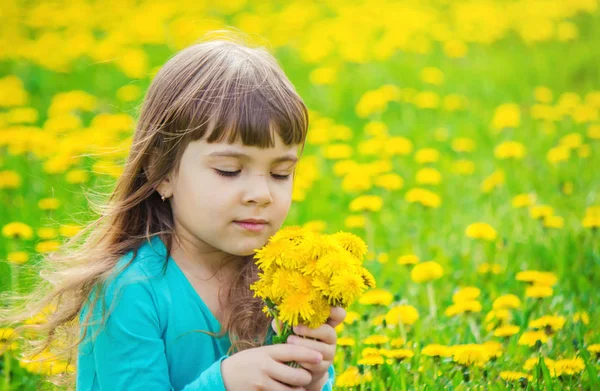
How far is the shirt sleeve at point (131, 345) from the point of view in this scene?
1.76 meters

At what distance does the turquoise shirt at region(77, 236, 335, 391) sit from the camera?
1.77 metres

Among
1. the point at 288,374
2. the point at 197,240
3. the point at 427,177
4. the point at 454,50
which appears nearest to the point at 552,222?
the point at 427,177

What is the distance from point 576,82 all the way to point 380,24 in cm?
165

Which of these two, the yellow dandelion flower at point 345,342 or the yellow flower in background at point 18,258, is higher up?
the yellow flower in background at point 18,258

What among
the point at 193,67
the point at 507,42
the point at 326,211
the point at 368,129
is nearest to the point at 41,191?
the point at 326,211

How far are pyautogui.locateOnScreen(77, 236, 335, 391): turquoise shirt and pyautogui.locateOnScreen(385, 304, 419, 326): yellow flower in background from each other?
57 cm

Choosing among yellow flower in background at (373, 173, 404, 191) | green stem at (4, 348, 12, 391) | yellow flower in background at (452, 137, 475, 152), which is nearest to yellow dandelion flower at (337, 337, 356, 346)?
green stem at (4, 348, 12, 391)

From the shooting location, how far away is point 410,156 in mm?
4195

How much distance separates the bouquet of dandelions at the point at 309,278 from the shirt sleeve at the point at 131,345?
0.28 m

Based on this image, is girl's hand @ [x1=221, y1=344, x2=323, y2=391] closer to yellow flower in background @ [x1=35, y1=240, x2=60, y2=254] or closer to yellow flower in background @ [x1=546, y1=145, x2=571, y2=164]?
yellow flower in background @ [x1=35, y1=240, x2=60, y2=254]

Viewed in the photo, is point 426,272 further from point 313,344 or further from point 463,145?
point 463,145

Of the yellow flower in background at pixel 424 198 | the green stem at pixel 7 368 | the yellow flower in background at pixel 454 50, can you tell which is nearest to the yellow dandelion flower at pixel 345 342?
the green stem at pixel 7 368

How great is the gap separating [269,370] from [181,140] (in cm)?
56

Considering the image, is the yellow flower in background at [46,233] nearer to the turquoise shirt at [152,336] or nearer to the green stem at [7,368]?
the green stem at [7,368]
